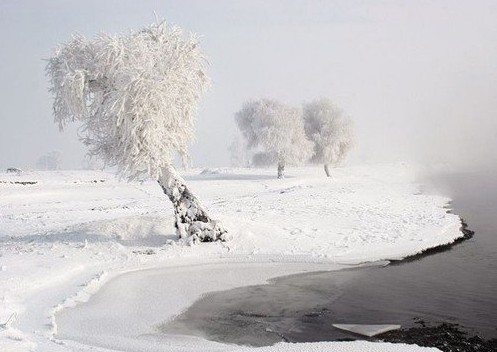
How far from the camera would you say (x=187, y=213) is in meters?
20.1

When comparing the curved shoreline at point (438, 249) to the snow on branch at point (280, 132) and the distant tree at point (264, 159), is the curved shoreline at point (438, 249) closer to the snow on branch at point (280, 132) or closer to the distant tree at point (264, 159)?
the snow on branch at point (280, 132)

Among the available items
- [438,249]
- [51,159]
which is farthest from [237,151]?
[438,249]

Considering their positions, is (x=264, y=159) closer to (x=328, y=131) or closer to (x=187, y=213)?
(x=328, y=131)

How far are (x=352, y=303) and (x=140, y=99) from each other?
10.9m

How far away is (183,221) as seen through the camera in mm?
20266

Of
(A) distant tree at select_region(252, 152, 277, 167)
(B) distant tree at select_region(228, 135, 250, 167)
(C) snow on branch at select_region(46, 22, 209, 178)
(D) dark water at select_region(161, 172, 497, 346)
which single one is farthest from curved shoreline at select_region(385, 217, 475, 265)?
(B) distant tree at select_region(228, 135, 250, 167)

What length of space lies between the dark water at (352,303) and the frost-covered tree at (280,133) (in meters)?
37.9

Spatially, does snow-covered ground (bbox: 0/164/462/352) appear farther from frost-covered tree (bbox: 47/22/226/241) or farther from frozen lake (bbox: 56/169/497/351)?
frost-covered tree (bbox: 47/22/226/241)

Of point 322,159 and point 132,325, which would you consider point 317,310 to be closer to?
point 132,325

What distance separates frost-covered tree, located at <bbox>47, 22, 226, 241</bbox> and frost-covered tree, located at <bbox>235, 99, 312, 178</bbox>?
121ft

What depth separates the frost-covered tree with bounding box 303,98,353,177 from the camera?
6047cm

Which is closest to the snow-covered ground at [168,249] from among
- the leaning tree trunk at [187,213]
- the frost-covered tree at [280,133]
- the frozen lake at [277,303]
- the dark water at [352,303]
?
the frozen lake at [277,303]

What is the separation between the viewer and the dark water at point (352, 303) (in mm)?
11711

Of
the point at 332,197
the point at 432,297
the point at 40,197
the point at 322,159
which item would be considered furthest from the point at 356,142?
the point at 432,297
